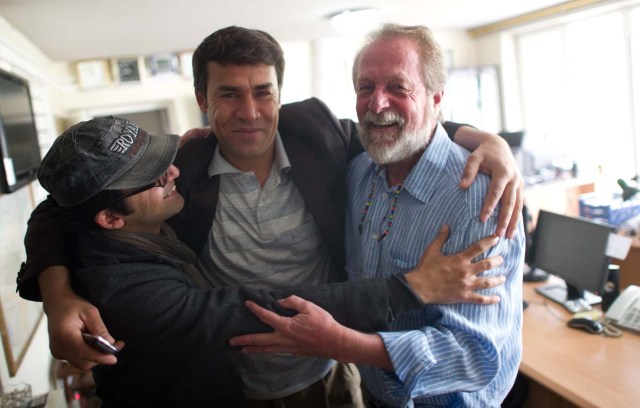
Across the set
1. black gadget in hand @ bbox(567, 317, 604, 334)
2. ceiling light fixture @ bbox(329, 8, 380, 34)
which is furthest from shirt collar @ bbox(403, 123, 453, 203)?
ceiling light fixture @ bbox(329, 8, 380, 34)

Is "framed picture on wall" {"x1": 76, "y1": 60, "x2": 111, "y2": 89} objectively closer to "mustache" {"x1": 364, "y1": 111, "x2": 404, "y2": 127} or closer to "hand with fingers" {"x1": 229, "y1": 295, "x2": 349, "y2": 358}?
"mustache" {"x1": 364, "y1": 111, "x2": 404, "y2": 127}

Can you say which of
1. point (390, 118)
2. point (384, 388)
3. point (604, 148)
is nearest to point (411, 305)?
point (384, 388)

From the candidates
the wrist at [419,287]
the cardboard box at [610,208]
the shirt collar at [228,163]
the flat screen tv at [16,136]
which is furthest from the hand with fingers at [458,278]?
the cardboard box at [610,208]

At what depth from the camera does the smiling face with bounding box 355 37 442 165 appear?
1.25 meters

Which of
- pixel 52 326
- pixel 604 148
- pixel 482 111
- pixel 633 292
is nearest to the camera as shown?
pixel 52 326

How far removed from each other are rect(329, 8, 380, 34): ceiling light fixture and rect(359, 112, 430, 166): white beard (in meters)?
3.49

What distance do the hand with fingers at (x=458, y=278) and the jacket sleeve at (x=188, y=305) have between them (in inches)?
1.7

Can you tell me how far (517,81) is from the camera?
698 cm

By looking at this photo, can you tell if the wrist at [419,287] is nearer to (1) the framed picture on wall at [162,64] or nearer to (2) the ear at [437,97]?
(2) the ear at [437,97]

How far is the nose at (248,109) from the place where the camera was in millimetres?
1346

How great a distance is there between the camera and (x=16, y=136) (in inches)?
109

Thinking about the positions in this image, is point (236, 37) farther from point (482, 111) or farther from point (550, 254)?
point (482, 111)

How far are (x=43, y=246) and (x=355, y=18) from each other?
12.9 feet

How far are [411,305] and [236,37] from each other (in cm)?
89
